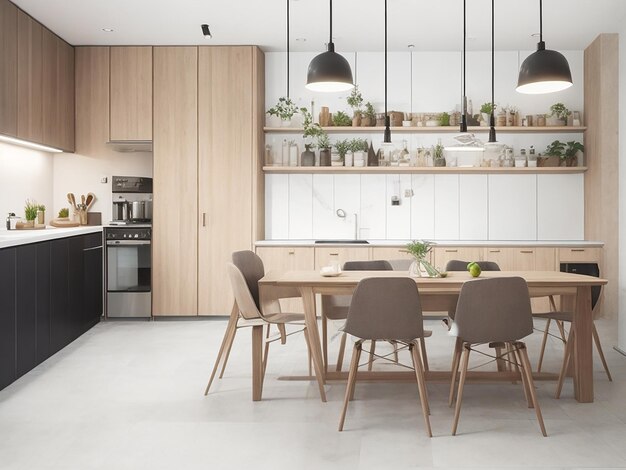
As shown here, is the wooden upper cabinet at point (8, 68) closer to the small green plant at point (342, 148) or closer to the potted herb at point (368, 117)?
the small green plant at point (342, 148)

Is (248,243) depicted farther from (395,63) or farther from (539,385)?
(539,385)

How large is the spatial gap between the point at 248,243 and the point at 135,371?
7.57ft

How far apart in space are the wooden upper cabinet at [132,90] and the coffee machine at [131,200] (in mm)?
512

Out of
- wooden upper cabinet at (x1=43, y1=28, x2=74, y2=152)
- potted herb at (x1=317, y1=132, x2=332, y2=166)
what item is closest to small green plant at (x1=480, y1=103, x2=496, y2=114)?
potted herb at (x1=317, y1=132, x2=332, y2=166)

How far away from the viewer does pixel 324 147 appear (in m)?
6.85

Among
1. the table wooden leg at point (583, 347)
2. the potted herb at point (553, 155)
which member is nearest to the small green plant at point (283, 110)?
the potted herb at point (553, 155)

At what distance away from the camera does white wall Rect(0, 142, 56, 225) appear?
Answer: 5.72 metres

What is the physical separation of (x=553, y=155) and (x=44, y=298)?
537 centimetres

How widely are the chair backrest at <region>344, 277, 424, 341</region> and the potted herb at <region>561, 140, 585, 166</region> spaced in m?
4.24

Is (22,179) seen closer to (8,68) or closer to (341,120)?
(8,68)

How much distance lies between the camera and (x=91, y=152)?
6641mm

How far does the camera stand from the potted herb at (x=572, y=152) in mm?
6648

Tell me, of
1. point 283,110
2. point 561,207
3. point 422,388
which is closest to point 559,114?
point 561,207

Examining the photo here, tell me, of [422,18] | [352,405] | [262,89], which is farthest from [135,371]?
[422,18]
